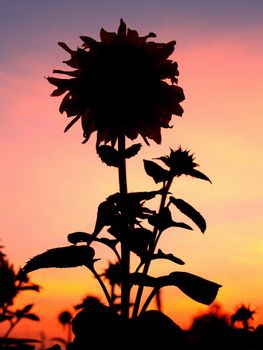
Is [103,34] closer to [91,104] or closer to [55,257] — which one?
[91,104]

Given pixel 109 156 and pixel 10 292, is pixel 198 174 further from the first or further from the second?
pixel 10 292

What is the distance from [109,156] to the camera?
3715 mm

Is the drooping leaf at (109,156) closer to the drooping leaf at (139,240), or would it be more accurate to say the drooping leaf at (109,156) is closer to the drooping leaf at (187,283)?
the drooping leaf at (139,240)

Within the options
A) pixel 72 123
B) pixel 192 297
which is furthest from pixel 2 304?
pixel 192 297

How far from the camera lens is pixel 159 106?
14.0 feet

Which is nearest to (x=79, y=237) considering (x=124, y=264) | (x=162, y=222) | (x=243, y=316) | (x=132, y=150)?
(x=124, y=264)

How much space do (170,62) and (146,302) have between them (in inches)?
66.1

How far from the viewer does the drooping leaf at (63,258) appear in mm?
3527

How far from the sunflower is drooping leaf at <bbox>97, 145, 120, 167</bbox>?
0.31m

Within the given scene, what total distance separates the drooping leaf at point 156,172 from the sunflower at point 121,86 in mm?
206

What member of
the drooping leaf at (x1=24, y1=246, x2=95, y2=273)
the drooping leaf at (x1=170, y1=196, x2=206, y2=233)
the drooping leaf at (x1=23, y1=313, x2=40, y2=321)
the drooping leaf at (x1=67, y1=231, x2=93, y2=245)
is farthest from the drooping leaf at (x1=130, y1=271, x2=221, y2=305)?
the drooping leaf at (x1=23, y1=313, x2=40, y2=321)

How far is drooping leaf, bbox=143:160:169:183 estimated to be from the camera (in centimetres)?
415

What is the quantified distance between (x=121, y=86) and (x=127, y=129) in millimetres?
301

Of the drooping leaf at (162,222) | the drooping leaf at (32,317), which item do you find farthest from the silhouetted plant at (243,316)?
the drooping leaf at (32,317)
